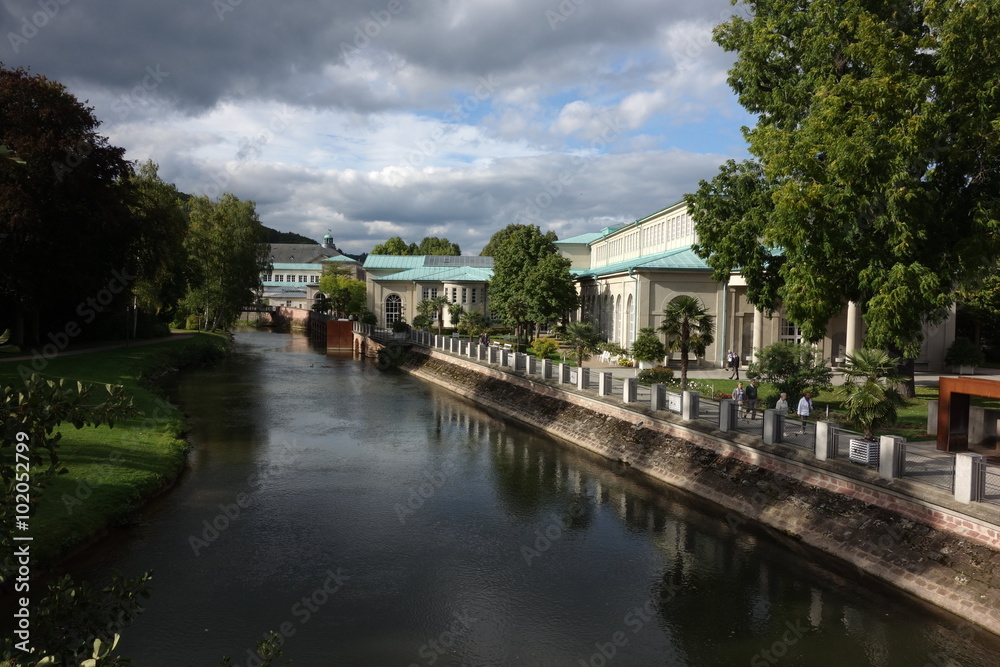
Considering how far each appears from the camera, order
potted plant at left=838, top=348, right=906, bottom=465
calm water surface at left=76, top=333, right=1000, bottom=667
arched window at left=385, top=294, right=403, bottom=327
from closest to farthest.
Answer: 1. calm water surface at left=76, top=333, right=1000, bottom=667
2. potted plant at left=838, top=348, right=906, bottom=465
3. arched window at left=385, top=294, right=403, bottom=327

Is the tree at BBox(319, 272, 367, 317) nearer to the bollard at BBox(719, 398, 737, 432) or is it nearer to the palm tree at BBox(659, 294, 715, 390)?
the palm tree at BBox(659, 294, 715, 390)

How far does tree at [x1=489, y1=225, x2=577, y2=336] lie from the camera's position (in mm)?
48469

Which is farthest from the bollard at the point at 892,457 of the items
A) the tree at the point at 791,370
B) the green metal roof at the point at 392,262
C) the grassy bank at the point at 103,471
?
the green metal roof at the point at 392,262

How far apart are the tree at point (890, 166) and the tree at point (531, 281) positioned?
27.2m

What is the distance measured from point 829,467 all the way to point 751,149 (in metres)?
10.9

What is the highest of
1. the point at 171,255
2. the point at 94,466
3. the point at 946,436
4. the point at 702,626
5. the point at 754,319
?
the point at 171,255

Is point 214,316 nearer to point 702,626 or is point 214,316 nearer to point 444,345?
point 444,345

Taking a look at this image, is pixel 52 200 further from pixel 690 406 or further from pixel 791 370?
pixel 791 370

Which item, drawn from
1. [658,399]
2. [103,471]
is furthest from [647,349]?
[103,471]

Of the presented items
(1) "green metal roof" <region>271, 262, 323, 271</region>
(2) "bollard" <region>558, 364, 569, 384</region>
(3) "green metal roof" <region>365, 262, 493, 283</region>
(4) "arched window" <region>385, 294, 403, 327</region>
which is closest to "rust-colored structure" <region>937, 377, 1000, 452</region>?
(2) "bollard" <region>558, 364, 569, 384</region>

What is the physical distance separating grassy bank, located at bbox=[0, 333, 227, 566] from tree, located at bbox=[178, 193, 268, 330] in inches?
1242

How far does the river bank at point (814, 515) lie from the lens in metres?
11.6

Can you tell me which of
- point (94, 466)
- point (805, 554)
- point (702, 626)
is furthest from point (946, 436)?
point (94, 466)

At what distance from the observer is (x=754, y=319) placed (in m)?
37.8
